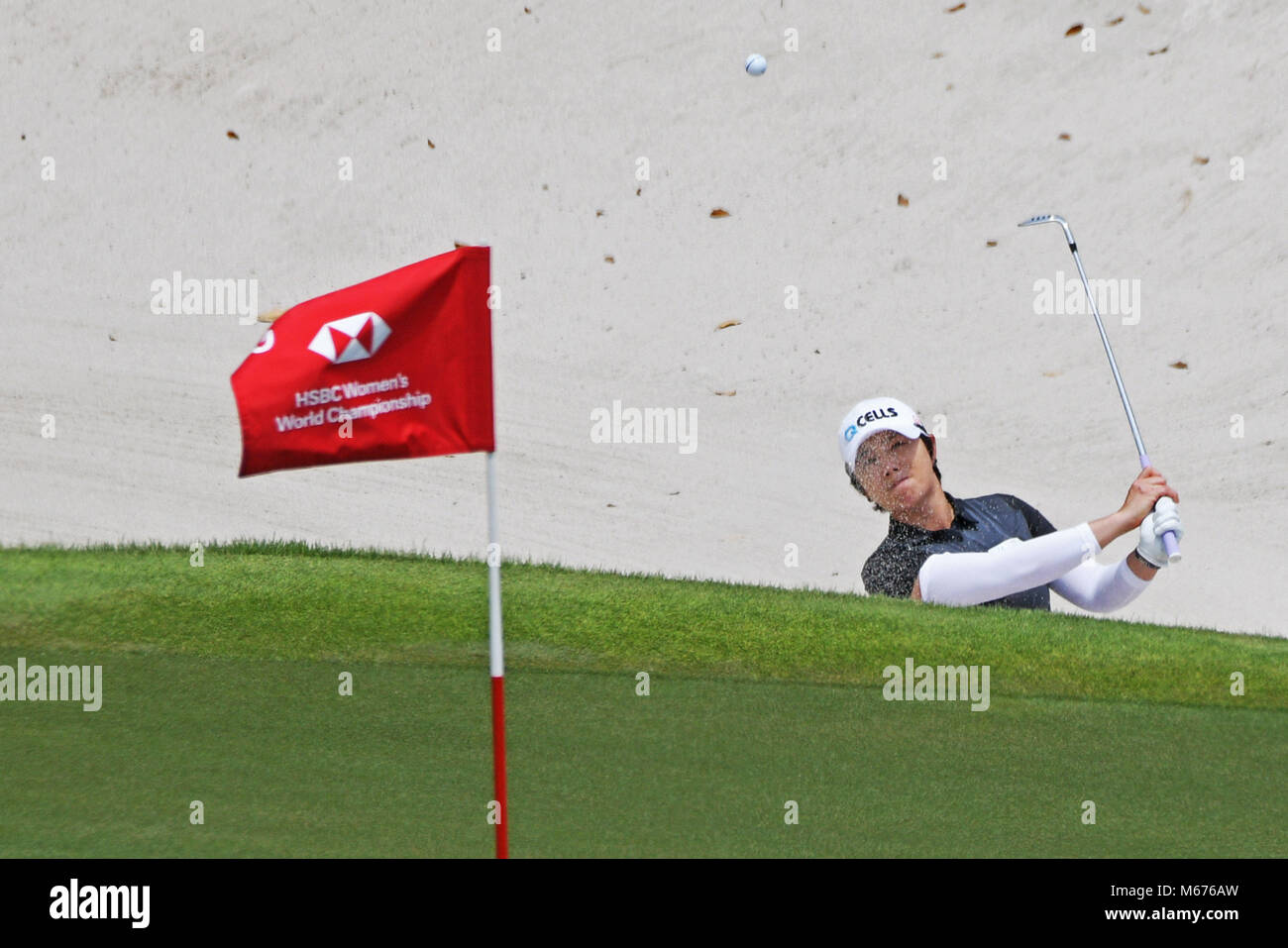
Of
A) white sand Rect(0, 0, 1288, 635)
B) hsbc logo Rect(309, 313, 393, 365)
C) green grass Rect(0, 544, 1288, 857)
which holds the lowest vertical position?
green grass Rect(0, 544, 1288, 857)

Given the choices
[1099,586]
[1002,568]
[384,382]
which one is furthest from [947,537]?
[384,382]

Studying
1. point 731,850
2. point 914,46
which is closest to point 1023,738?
point 731,850

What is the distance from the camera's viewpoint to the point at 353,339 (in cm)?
438

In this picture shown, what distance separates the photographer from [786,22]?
16328 millimetres

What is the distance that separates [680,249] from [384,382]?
1024cm

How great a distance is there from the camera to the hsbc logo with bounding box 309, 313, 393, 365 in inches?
172

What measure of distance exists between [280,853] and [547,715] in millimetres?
1367

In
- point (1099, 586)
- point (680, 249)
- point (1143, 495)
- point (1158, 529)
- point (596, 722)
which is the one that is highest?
point (680, 249)

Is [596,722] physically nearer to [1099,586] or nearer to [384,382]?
[384,382]

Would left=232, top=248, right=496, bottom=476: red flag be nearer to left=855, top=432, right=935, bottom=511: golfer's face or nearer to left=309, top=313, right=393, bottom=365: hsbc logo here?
left=309, top=313, right=393, bottom=365: hsbc logo

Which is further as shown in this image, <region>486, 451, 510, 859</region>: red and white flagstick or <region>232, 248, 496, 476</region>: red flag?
<region>232, 248, 496, 476</region>: red flag

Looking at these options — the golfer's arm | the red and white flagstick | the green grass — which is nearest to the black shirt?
the golfer's arm

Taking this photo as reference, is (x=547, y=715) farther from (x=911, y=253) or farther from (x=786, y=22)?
(x=786, y=22)

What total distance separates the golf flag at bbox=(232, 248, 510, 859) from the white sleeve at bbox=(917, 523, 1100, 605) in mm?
3477
